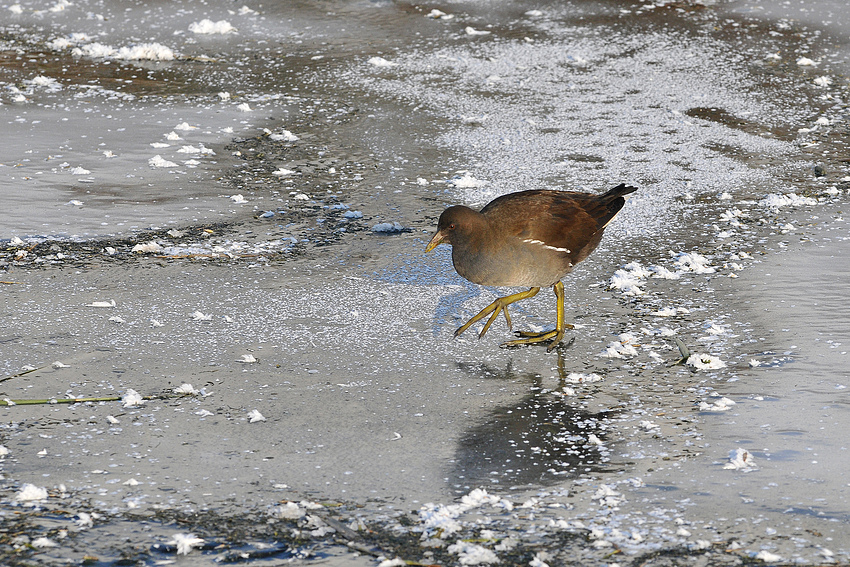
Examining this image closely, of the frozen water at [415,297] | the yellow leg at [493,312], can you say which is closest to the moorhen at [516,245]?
the yellow leg at [493,312]

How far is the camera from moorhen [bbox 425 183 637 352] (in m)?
4.82

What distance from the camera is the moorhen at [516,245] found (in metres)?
4.82

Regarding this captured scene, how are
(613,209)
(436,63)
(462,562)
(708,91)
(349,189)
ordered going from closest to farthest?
(462,562) → (613,209) → (349,189) → (708,91) → (436,63)

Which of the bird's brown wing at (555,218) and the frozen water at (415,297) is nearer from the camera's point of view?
the frozen water at (415,297)

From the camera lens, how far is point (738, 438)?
390cm

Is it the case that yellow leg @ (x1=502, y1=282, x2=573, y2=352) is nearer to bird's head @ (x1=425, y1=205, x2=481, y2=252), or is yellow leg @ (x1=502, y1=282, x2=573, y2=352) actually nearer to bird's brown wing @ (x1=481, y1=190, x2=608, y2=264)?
bird's brown wing @ (x1=481, y1=190, x2=608, y2=264)

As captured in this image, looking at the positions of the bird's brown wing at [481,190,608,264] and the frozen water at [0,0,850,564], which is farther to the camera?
the bird's brown wing at [481,190,608,264]

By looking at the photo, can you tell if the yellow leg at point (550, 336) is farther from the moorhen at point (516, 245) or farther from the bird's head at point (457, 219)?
the bird's head at point (457, 219)

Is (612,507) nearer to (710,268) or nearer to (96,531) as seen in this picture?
(96,531)

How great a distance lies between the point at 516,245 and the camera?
4832 millimetres

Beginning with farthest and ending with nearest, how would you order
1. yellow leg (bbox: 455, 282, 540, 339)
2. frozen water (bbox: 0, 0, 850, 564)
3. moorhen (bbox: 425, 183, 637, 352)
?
yellow leg (bbox: 455, 282, 540, 339)
moorhen (bbox: 425, 183, 637, 352)
frozen water (bbox: 0, 0, 850, 564)

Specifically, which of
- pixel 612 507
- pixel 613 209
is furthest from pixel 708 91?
pixel 612 507

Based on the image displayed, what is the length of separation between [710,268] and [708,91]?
3966mm

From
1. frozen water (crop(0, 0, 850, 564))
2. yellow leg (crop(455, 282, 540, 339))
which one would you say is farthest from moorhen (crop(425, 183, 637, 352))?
frozen water (crop(0, 0, 850, 564))
